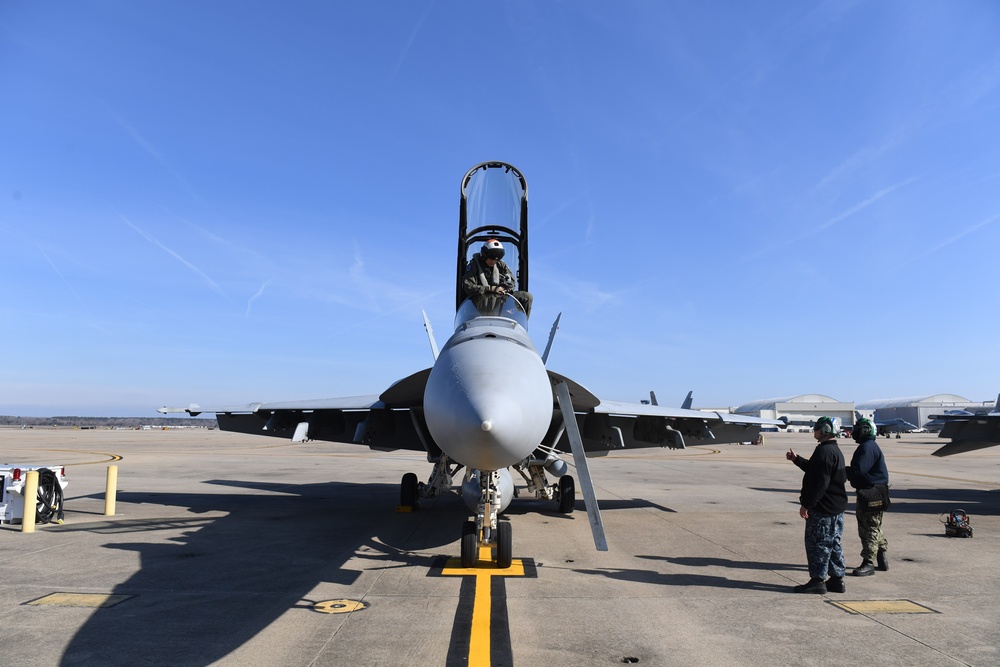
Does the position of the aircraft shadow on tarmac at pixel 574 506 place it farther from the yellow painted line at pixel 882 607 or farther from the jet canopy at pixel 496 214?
the yellow painted line at pixel 882 607

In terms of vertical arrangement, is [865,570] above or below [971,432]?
below

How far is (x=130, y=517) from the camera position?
32.2 feet

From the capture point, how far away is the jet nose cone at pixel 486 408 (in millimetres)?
4352

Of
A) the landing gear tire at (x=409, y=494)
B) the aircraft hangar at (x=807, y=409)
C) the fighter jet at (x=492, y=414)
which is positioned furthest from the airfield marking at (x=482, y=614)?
the aircraft hangar at (x=807, y=409)

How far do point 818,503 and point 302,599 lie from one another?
4801mm

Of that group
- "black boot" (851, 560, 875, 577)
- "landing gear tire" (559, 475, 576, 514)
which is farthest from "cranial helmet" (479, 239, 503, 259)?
"black boot" (851, 560, 875, 577)

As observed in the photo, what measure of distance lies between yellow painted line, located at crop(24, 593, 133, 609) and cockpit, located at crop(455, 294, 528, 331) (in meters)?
4.11

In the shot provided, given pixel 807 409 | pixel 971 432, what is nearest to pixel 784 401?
pixel 807 409

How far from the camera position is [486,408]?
4.32 meters

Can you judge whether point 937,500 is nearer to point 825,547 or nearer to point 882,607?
point 825,547

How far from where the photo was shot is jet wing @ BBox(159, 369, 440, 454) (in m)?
9.39

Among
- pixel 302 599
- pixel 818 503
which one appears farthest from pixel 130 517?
pixel 818 503

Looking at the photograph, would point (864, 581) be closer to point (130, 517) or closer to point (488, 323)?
point (488, 323)

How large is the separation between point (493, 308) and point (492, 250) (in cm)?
107
